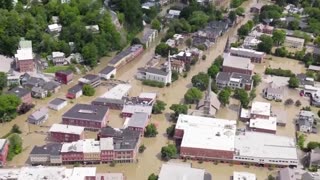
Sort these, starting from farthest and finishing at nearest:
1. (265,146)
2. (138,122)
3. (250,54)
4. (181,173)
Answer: (250,54), (138,122), (265,146), (181,173)

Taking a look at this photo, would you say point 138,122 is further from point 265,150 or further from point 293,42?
point 293,42

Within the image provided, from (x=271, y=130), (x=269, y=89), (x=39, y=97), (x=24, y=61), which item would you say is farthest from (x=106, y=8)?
(x=271, y=130)

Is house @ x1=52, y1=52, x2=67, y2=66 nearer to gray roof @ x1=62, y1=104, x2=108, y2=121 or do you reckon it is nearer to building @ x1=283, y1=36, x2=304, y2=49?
gray roof @ x1=62, y1=104, x2=108, y2=121

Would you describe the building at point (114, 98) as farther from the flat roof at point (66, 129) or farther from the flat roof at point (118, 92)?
the flat roof at point (66, 129)

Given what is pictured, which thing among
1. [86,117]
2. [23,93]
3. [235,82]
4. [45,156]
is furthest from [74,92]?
[235,82]

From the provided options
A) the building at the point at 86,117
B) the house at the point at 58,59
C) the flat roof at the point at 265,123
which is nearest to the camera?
the building at the point at 86,117

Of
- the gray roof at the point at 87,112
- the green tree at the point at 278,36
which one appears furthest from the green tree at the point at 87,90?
the green tree at the point at 278,36
